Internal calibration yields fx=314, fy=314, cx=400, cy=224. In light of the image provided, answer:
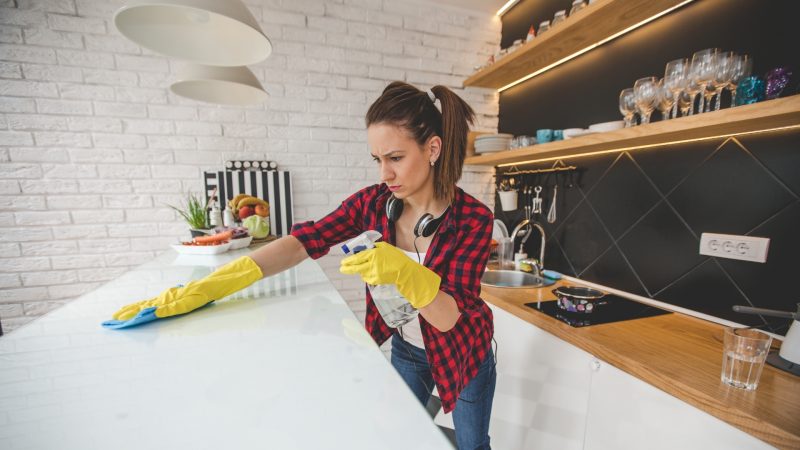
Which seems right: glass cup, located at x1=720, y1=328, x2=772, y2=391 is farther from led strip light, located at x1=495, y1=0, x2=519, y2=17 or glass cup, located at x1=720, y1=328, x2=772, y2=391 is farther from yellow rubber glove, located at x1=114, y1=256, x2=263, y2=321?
led strip light, located at x1=495, y1=0, x2=519, y2=17

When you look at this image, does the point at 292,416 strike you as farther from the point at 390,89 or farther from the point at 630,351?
the point at 630,351

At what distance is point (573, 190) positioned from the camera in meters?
1.79

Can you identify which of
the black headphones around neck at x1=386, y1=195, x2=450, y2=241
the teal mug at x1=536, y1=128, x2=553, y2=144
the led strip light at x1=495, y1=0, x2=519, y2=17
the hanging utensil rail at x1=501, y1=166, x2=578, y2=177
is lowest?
the black headphones around neck at x1=386, y1=195, x2=450, y2=241

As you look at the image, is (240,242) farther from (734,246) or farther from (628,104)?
(734,246)

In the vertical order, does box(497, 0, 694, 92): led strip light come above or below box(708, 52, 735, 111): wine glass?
above

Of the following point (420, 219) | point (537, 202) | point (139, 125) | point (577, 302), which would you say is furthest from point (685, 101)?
point (139, 125)

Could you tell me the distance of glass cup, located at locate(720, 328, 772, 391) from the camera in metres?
0.76

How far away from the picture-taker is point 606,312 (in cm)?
131

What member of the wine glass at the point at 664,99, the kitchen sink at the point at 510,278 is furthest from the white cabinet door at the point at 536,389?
the wine glass at the point at 664,99

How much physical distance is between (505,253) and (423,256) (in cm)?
122

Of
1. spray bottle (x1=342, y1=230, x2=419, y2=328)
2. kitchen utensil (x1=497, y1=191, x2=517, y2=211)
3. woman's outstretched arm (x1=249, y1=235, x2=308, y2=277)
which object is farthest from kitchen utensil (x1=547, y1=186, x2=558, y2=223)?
woman's outstretched arm (x1=249, y1=235, x2=308, y2=277)

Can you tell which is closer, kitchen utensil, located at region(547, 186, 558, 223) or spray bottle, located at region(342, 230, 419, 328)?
spray bottle, located at region(342, 230, 419, 328)

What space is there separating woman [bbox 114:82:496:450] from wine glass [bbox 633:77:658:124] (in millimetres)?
772

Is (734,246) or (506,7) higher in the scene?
(506,7)
